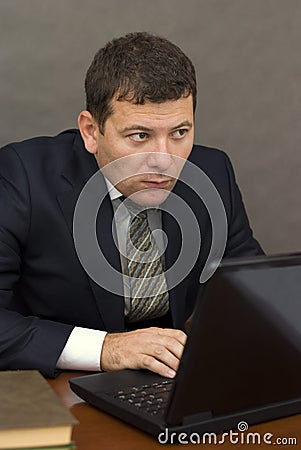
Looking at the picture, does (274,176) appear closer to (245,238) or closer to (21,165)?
(245,238)

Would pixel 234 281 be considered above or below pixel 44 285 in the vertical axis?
above

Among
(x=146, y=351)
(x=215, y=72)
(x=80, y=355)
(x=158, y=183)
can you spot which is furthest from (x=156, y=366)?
(x=215, y=72)

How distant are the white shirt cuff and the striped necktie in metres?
0.34

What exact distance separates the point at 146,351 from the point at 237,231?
0.76m

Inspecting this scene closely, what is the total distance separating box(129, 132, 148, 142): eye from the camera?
1.85 metres

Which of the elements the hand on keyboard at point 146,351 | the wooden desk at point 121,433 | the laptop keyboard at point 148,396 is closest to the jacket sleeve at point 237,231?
the hand on keyboard at point 146,351

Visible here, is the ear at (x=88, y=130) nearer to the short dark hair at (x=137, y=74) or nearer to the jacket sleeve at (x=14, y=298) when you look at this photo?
the short dark hair at (x=137, y=74)

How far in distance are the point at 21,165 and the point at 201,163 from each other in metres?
0.52

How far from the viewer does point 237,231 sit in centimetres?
225

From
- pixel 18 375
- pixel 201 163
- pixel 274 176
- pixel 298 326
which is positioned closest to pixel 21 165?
pixel 201 163

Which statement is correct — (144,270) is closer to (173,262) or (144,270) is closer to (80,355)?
(173,262)

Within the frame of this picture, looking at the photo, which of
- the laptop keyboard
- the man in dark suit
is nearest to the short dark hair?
the man in dark suit

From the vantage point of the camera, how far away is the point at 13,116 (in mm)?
2990

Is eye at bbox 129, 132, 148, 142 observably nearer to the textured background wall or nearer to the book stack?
the book stack
